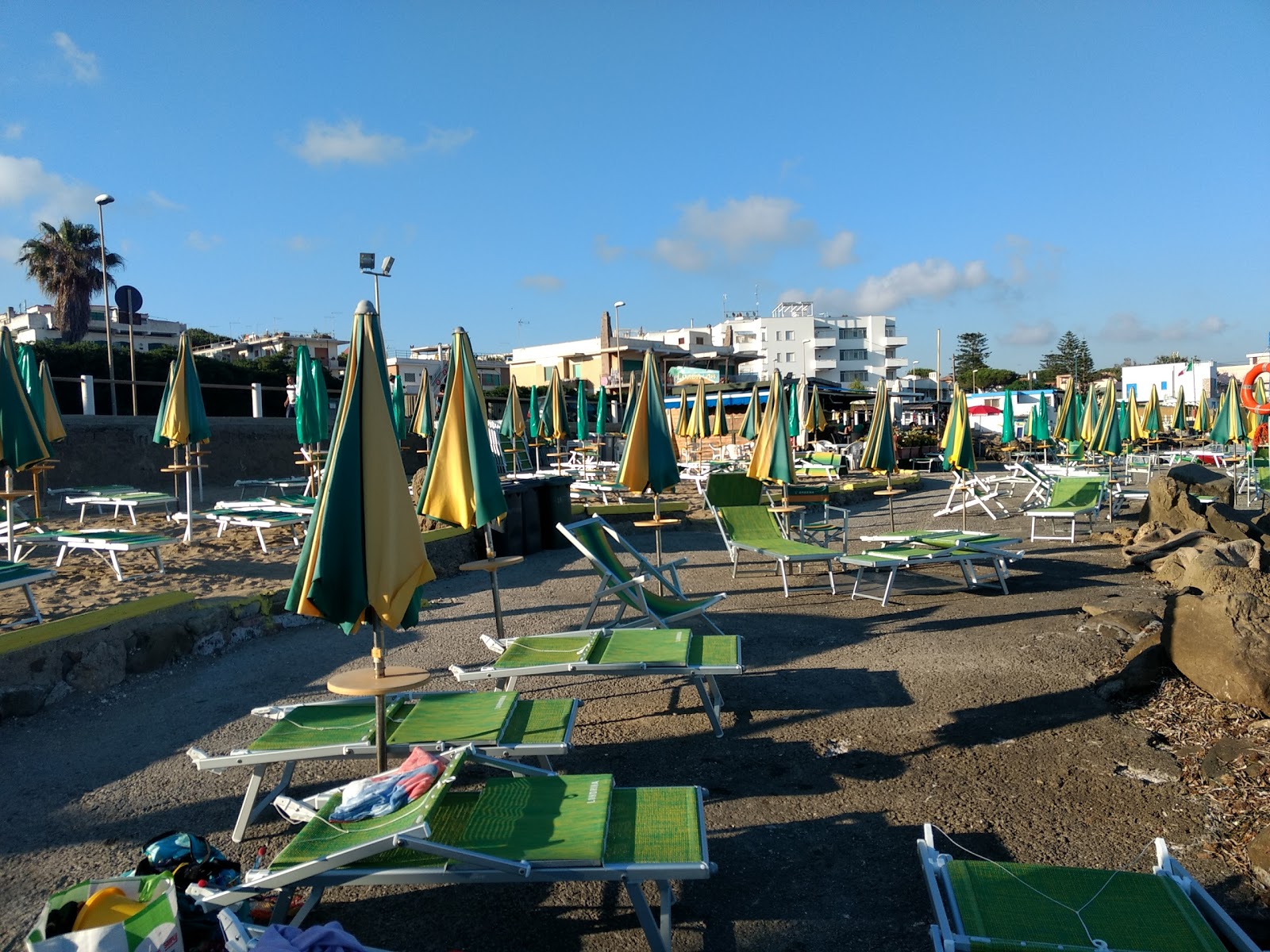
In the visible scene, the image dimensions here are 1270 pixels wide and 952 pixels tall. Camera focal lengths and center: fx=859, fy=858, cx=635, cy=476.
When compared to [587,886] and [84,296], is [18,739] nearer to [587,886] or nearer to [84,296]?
[587,886]

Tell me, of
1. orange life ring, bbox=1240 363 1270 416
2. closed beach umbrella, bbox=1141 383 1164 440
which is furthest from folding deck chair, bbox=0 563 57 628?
closed beach umbrella, bbox=1141 383 1164 440

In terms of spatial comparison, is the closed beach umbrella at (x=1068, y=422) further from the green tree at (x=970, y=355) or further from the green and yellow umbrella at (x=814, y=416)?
the green tree at (x=970, y=355)

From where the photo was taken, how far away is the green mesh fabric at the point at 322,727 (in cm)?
364

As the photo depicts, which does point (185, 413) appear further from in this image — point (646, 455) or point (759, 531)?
point (759, 531)

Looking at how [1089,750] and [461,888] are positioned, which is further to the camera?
[1089,750]

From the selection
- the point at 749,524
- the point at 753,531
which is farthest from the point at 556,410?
the point at 753,531

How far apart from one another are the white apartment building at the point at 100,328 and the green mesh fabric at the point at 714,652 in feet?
178

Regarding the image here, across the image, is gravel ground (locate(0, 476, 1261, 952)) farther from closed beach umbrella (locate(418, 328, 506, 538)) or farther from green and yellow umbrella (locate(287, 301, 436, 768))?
closed beach umbrella (locate(418, 328, 506, 538))

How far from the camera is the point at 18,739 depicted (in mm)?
4781

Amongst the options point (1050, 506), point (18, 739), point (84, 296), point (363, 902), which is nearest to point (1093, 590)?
point (1050, 506)

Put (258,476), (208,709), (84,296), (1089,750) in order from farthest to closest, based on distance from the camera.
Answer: (84,296)
(258,476)
(208,709)
(1089,750)

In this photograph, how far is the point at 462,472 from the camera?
17.2 ft

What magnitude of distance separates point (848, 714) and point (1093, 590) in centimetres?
457

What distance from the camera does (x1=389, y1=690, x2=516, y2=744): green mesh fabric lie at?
12.0 ft
